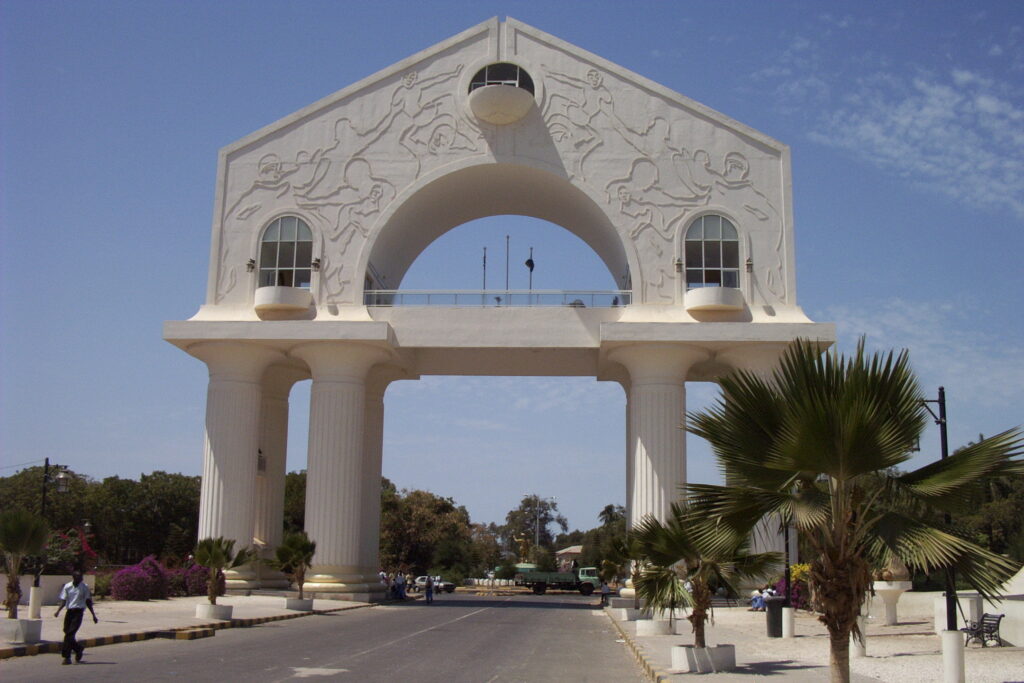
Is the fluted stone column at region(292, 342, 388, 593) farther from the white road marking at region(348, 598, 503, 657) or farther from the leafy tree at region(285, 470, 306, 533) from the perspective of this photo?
the leafy tree at region(285, 470, 306, 533)

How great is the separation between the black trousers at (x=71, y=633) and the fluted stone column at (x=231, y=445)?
17389 millimetres

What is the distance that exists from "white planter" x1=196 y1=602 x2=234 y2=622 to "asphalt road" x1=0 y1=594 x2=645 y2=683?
0.97 metres

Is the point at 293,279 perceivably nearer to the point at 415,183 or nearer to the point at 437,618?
the point at 415,183

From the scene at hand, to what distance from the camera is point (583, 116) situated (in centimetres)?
3453

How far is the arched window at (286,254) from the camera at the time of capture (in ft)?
112

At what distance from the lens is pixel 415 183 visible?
34.2 meters

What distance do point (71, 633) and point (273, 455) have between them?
2280cm

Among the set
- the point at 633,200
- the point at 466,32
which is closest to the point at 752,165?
the point at 633,200

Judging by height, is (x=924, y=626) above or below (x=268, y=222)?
below

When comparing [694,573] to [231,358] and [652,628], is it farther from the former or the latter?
[231,358]

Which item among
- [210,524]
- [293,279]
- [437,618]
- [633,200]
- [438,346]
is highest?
[633,200]

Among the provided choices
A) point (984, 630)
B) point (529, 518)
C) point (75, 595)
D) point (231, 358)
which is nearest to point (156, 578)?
point (231, 358)

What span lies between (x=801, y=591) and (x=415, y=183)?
61.0ft

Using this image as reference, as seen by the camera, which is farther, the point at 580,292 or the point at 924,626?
the point at 580,292
